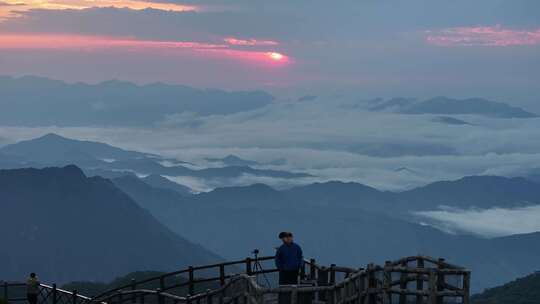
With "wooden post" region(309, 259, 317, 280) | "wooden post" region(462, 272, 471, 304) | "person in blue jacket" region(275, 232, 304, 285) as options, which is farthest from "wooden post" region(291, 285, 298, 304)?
"wooden post" region(309, 259, 317, 280)

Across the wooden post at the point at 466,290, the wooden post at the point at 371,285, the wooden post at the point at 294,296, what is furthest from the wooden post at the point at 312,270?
the wooden post at the point at 294,296

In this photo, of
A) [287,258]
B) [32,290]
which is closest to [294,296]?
[287,258]

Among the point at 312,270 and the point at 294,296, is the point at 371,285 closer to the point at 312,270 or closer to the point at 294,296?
the point at 312,270

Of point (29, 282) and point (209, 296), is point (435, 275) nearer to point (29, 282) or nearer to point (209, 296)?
point (209, 296)

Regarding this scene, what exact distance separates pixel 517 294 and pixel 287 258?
162 meters

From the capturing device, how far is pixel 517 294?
573 feet

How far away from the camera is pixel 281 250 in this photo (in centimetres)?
2462

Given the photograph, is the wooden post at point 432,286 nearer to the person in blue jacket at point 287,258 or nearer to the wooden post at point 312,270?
the person in blue jacket at point 287,258

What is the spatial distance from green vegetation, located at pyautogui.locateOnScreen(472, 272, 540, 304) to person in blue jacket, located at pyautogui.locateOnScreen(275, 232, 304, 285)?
486ft

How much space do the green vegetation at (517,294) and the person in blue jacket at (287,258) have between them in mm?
148117

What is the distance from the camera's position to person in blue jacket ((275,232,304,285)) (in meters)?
24.5

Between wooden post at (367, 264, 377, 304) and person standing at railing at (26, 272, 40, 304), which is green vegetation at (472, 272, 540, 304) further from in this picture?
wooden post at (367, 264, 377, 304)

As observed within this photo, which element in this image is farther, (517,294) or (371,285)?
(517,294)

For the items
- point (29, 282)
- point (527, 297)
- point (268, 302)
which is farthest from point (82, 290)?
point (268, 302)
